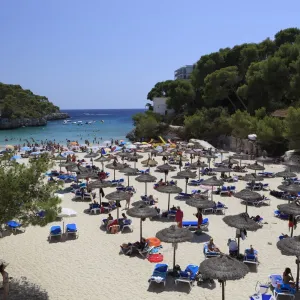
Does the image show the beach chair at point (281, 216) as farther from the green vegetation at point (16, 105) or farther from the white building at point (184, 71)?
the white building at point (184, 71)

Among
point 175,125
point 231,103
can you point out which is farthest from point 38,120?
point 231,103

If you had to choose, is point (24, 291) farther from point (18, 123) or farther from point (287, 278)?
point (18, 123)

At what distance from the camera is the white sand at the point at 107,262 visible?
9273mm

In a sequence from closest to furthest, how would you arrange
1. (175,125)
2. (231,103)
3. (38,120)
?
(231,103) → (175,125) → (38,120)

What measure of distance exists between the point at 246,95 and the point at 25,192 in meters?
41.2

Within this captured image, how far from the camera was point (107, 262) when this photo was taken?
1107 centimetres

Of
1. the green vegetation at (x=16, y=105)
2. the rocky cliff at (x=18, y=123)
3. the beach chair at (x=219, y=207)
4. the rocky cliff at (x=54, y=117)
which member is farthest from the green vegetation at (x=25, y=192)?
the rocky cliff at (x=54, y=117)

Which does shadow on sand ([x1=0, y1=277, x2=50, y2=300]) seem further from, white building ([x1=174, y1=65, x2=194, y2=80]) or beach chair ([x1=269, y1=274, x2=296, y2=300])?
white building ([x1=174, y1=65, x2=194, y2=80])

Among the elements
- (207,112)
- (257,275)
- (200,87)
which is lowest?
(257,275)

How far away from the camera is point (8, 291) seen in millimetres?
8852

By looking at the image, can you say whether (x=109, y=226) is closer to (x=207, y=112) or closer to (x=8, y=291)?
(x=8, y=291)

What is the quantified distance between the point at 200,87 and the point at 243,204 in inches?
1661

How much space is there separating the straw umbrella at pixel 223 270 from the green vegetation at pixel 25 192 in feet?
13.1

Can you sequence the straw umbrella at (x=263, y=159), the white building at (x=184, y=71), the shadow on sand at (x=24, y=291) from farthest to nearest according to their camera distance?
the white building at (x=184, y=71)
the straw umbrella at (x=263, y=159)
the shadow on sand at (x=24, y=291)
